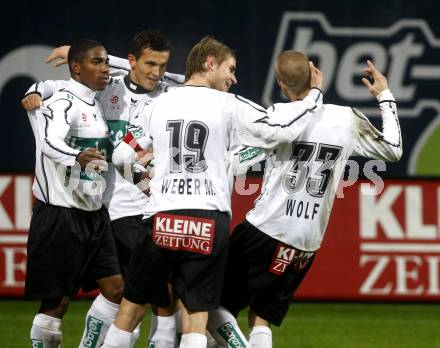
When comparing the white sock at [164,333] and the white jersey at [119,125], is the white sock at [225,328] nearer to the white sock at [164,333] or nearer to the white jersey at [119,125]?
the white sock at [164,333]

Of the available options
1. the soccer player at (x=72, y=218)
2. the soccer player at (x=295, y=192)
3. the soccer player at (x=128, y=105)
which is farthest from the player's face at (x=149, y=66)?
the soccer player at (x=295, y=192)

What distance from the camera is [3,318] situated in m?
8.53

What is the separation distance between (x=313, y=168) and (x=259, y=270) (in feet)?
2.05

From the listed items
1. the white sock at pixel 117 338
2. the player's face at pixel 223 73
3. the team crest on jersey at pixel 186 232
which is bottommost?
the white sock at pixel 117 338

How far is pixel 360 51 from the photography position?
11227 millimetres

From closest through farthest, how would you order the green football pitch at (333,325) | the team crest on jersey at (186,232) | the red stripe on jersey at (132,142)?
1. the team crest on jersey at (186,232)
2. the red stripe on jersey at (132,142)
3. the green football pitch at (333,325)

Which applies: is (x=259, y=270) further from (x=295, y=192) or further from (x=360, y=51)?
(x=360, y=51)

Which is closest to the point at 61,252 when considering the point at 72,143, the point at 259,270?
the point at 72,143

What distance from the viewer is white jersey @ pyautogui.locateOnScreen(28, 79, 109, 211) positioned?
6055mm

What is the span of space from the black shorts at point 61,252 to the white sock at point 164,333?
663 mm

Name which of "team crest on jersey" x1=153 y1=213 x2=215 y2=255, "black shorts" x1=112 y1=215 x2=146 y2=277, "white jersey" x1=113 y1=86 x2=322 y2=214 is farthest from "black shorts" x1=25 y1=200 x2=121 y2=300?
"team crest on jersey" x1=153 y1=213 x2=215 y2=255

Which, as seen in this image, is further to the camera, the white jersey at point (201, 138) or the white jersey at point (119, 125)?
the white jersey at point (119, 125)

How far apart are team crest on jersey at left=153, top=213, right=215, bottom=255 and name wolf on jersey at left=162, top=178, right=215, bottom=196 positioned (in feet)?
0.41

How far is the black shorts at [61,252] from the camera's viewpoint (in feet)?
20.3
